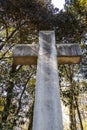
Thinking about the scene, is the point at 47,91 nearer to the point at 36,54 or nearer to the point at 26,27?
the point at 36,54

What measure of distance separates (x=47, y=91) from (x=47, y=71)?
0.31 metres

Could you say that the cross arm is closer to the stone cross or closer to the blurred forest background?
the stone cross

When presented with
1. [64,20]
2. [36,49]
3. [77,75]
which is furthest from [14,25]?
[36,49]

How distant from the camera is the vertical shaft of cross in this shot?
202 centimetres

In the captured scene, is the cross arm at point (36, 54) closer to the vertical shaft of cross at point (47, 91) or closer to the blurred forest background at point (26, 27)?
the vertical shaft of cross at point (47, 91)

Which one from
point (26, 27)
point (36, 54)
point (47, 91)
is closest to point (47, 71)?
point (47, 91)

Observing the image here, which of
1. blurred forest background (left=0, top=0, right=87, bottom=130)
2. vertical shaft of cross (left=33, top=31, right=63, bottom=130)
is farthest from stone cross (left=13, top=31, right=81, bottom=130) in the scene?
blurred forest background (left=0, top=0, right=87, bottom=130)

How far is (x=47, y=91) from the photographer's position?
230cm

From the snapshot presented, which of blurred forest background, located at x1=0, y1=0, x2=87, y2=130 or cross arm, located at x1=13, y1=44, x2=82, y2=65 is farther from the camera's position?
blurred forest background, located at x1=0, y1=0, x2=87, y2=130

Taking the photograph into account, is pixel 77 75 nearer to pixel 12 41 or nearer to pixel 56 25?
pixel 12 41

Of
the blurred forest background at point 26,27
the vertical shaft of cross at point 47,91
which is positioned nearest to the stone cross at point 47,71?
the vertical shaft of cross at point 47,91

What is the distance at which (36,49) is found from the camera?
303 centimetres

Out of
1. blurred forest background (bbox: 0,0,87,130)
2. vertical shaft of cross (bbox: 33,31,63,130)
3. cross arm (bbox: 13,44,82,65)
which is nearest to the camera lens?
vertical shaft of cross (bbox: 33,31,63,130)

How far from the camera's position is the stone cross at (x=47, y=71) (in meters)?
2.04
